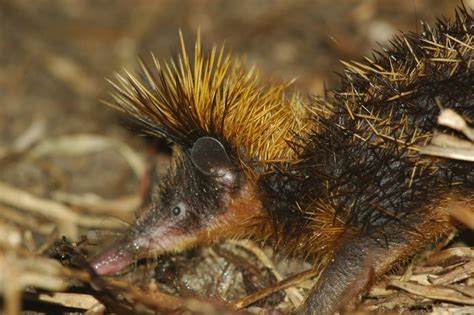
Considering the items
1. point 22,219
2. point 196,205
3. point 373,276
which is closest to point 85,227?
point 22,219

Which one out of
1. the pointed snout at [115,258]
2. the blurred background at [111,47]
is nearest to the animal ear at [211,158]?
the pointed snout at [115,258]

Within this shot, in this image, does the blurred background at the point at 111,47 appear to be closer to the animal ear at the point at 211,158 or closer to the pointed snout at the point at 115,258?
the pointed snout at the point at 115,258

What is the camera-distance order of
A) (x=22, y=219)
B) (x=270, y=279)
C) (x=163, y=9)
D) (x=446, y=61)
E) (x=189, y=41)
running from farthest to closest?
(x=163, y=9), (x=189, y=41), (x=22, y=219), (x=270, y=279), (x=446, y=61)

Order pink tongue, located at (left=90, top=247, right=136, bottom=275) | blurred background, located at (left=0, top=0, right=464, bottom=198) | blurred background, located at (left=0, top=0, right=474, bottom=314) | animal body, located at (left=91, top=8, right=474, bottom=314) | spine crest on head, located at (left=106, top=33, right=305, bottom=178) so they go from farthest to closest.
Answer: blurred background, located at (left=0, top=0, right=464, bottom=198) < blurred background, located at (left=0, top=0, right=474, bottom=314) < pink tongue, located at (left=90, top=247, right=136, bottom=275) < spine crest on head, located at (left=106, top=33, right=305, bottom=178) < animal body, located at (left=91, top=8, right=474, bottom=314)

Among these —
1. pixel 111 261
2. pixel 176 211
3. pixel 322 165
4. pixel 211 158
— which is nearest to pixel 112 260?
pixel 111 261

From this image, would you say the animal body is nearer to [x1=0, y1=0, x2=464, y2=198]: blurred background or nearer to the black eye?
the black eye

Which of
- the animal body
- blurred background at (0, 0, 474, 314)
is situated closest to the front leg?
the animal body

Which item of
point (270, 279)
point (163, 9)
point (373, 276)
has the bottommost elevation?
point (373, 276)

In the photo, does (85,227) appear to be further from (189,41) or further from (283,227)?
(189,41)
